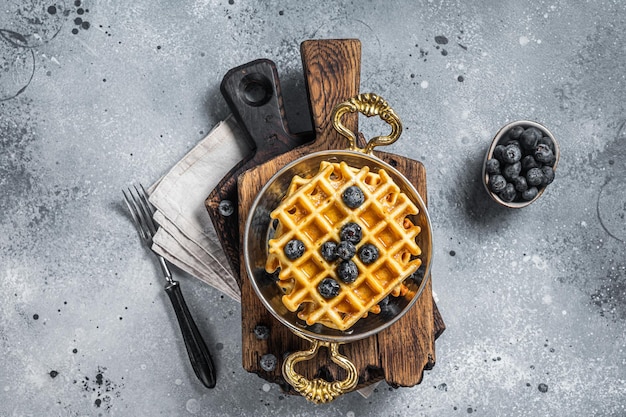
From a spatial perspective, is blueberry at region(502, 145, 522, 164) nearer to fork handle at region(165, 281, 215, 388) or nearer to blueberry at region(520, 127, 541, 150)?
blueberry at region(520, 127, 541, 150)

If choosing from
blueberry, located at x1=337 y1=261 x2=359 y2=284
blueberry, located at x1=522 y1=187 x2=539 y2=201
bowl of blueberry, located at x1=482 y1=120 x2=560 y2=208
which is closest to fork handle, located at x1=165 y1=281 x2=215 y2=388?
blueberry, located at x1=337 y1=261 x2=359 y2=284

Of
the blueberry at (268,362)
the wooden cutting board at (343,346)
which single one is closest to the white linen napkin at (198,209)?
the wooden cutting board at (343,346)

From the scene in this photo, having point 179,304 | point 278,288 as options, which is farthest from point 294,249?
point 179,304

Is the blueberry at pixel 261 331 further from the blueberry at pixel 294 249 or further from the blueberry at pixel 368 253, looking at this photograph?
the blueberry at pixel 368 253

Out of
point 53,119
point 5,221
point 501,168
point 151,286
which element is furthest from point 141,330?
point 501,168

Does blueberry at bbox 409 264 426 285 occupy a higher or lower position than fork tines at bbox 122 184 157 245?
lower

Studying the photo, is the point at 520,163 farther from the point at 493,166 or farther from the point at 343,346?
the point at 343,346

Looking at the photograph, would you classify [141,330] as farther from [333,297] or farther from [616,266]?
[616,266]
